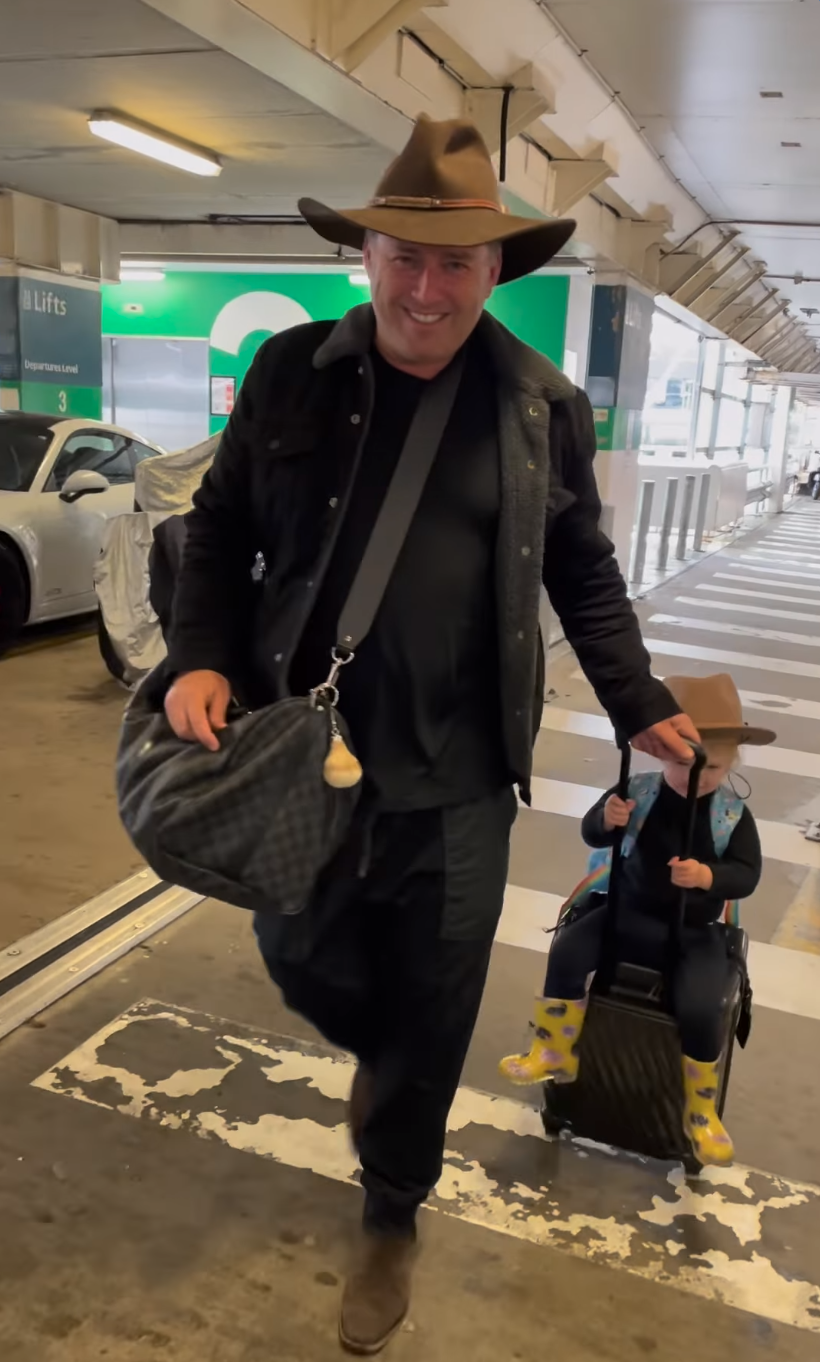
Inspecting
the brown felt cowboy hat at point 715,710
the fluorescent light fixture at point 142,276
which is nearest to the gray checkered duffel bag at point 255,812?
the brown felt cowboy hat at point 715,710

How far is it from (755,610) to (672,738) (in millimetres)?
8822

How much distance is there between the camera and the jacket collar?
173 centimetres

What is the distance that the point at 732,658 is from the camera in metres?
8.09

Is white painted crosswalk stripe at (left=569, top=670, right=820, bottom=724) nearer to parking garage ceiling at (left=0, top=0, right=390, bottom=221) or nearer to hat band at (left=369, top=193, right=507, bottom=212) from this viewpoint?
parking garage ceiling at (left=0, top=0, right=390, bottom=221)

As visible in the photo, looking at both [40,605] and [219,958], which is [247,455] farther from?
[40,605]

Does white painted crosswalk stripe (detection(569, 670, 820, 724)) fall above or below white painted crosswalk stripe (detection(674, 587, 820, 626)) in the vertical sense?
below

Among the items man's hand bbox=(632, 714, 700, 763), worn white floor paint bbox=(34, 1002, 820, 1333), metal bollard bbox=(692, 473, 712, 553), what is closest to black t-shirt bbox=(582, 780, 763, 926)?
man's hand bbox=(632, 714, 700, 763)

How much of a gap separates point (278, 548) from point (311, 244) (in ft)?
31.5

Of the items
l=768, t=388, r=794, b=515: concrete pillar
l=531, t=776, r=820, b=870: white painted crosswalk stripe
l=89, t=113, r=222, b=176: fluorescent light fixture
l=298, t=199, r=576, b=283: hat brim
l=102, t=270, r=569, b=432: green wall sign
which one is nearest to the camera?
l=298, t=199, r=576, b=283: hat brim

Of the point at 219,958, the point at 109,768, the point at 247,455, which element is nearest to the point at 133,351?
the point at 109,768

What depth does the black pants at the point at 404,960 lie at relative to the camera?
1796 mm

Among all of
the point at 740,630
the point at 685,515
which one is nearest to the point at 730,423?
the point at 685,515

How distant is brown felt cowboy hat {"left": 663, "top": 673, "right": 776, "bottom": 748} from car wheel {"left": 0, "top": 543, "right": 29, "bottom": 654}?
5.28 metres

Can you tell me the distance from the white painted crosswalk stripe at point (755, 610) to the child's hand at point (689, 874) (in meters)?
8.12
